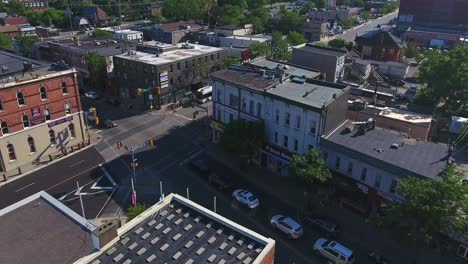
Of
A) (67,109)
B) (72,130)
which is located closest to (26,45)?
(67,109)

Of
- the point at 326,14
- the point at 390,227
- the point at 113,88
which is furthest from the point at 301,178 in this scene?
the point at 326,14

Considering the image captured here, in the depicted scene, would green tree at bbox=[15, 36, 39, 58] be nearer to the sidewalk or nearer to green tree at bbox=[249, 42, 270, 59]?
green tree at bbox=[249, 42, 270, 59]

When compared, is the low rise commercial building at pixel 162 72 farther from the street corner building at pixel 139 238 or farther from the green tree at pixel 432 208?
the green tree at pixel 432 208

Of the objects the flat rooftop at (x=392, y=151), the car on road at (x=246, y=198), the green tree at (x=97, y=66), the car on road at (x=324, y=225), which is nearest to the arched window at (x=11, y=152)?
the green tree at (x=97, y=66)

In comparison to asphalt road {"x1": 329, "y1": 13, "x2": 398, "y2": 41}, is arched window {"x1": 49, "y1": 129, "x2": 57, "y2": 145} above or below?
below

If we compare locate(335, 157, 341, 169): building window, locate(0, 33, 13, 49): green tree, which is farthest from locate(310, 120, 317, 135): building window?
locate(0, 33, 13, 49): green tree

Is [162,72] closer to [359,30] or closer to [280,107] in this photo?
[280,107]
